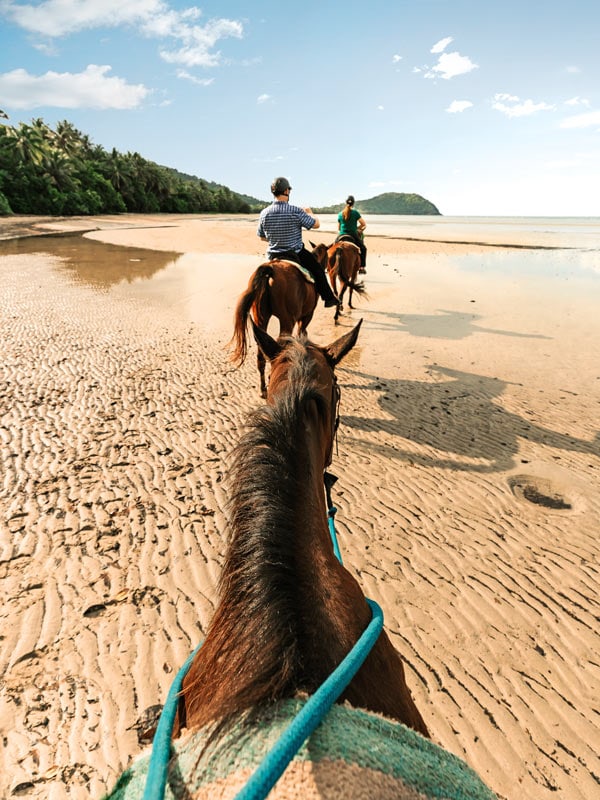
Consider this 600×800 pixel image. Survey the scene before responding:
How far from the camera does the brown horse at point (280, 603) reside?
3.96 feet

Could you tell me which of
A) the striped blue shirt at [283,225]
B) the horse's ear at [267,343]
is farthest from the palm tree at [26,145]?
the horse's ear at [267,343]

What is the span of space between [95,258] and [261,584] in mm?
26944

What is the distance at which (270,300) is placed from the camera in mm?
7520

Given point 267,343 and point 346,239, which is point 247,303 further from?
point 346,239

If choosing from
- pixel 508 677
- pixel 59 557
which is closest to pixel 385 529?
pixel 508 677

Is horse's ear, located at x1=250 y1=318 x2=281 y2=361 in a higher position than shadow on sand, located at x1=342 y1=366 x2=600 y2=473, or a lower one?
higher

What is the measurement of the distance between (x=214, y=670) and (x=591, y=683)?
10.5 feet

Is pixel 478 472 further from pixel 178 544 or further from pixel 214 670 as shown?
pixel 214 670

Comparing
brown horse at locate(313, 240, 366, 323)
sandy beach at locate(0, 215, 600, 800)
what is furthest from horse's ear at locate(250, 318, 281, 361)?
brown horse at locate(313, 240, 366, 323)

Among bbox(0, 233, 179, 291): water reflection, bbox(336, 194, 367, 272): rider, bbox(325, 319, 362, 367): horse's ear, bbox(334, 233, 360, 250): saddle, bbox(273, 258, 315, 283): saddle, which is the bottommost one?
bbox(0, 233, 179, 291): water reflection

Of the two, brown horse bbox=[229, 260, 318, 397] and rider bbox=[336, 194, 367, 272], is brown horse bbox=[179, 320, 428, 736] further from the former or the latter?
rider bbox=[336, 194, 367, 272]

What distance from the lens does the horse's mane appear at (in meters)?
1.18

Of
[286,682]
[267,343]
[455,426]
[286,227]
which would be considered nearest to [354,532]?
[267,343]

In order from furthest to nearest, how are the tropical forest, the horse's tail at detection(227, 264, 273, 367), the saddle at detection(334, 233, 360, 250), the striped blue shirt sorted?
the tropical forest, the saddle at detection(334, 233, 360, 250), the striped blue shirt, the horse's tail at detection(227, 264, 273, 367)
